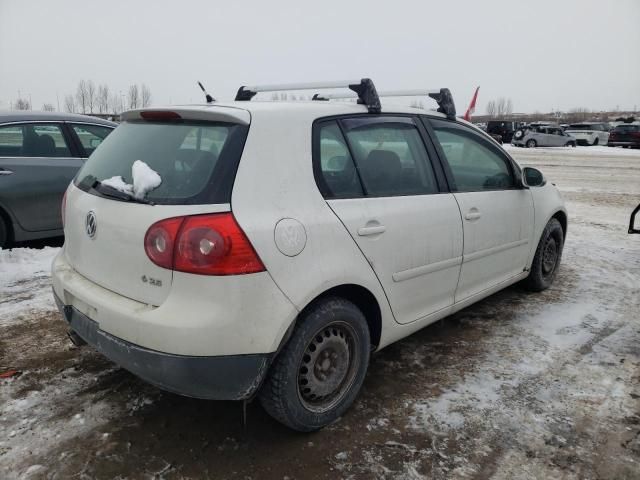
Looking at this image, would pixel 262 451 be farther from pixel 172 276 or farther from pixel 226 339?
pixel 172 276

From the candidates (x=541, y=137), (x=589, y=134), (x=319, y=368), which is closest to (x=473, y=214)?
(x=319, y=368)

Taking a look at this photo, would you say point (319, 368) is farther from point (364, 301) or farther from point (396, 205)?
point (396, 205)

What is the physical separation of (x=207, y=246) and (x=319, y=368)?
938 millimetres

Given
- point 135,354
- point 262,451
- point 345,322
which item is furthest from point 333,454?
point 135,354

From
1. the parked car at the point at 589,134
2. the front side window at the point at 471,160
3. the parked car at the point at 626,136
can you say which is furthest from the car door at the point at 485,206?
the parked car at the point at 589,134

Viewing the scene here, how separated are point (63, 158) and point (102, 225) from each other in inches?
153

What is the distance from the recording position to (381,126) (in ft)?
10.2

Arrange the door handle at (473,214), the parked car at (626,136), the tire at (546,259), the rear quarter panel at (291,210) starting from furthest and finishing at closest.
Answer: the parked car at (626,136), the tire at (546,259), the door handle at (473,214), the rear quarter panel at (291,210)

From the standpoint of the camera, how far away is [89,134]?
603 centimetres

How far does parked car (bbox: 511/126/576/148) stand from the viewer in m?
31.6

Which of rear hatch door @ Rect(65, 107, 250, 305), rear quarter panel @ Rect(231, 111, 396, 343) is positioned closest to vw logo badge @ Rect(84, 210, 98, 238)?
rear hatch door @ Rect(65, 107, 250, 305)

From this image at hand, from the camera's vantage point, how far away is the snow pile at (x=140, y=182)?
92.7 inches

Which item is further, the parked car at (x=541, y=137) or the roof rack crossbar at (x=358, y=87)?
the parked car at (x=541, y=137)

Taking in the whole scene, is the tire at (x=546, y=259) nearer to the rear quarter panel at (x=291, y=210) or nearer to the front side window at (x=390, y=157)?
the front side window at (x=390, y=157)
